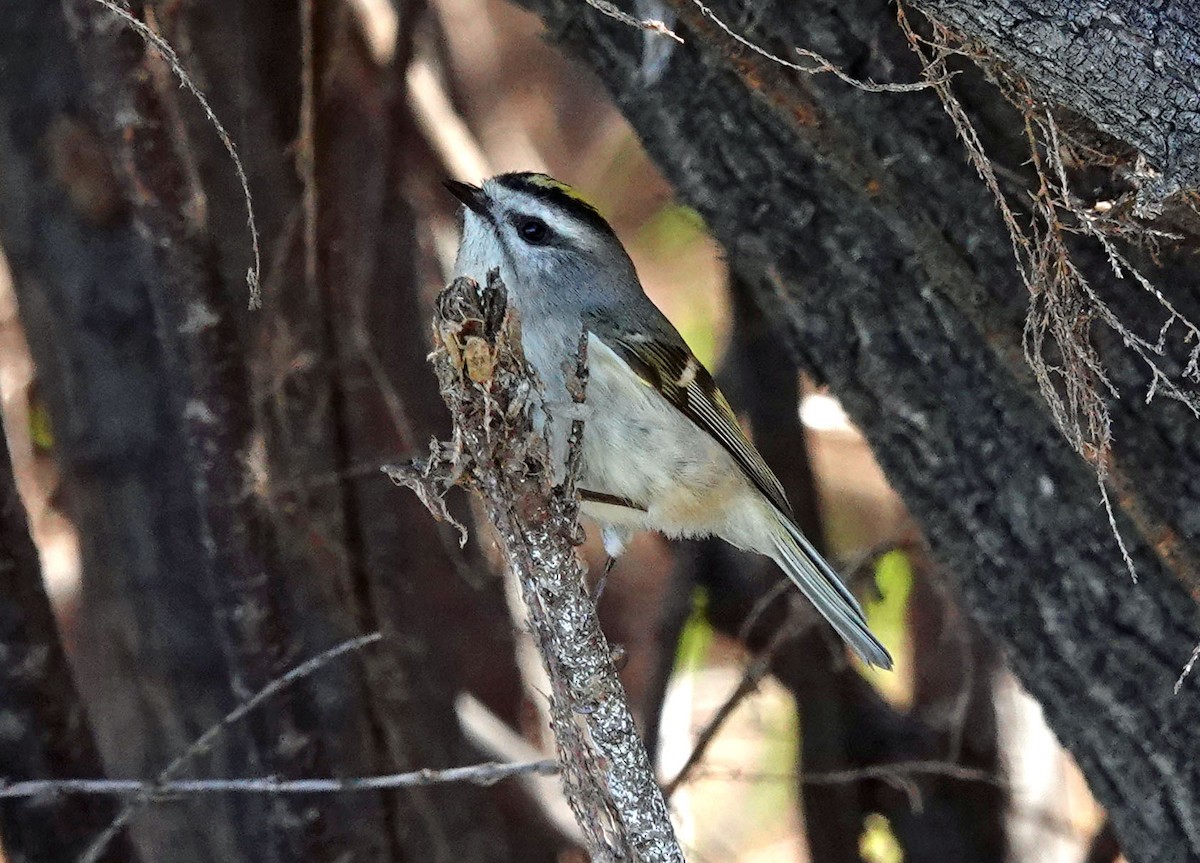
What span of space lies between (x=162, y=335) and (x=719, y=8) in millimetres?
990

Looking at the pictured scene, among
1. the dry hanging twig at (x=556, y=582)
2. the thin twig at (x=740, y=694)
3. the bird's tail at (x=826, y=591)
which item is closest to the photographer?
the dry hanging twig at (x=556, y=582)

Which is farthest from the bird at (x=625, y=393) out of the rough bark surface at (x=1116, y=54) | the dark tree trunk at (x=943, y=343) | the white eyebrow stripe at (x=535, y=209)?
the rough bark surface at (x=1116, y=54)

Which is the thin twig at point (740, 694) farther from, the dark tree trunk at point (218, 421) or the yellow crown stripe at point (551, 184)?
the yellow crown stripe at point (551, 184)

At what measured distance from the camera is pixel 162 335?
2.14m

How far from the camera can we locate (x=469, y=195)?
2105 millimetres

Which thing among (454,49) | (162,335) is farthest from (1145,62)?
(454,49)

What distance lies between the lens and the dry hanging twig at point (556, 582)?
52.3 inches

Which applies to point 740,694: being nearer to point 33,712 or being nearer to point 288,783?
point 288,783

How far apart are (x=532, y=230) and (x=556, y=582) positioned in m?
0.90

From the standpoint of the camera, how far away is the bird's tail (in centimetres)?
213

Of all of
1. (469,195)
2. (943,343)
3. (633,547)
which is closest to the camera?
(943,343)

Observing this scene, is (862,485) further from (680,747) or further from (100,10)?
(100,10)

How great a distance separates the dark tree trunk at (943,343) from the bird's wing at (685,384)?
0.62ft

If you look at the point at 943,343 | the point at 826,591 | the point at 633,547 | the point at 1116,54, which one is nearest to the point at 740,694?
the point at 826,591
